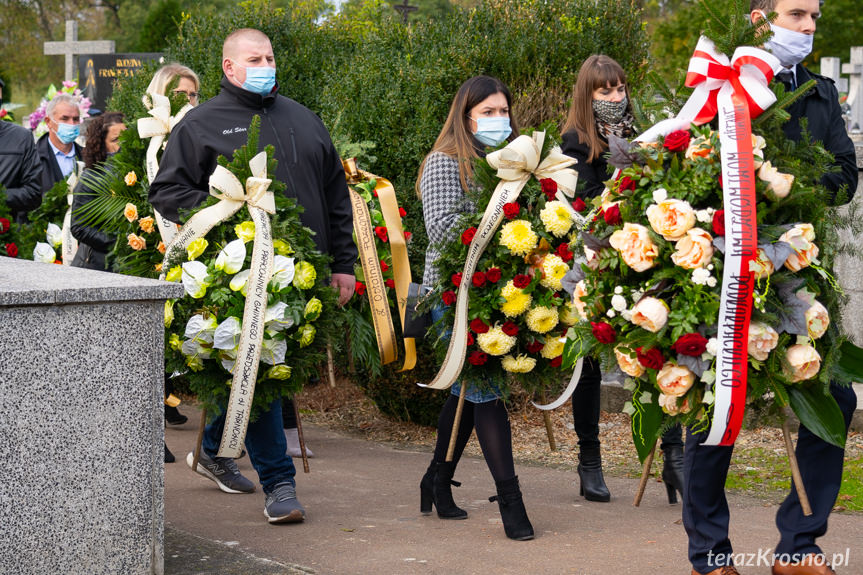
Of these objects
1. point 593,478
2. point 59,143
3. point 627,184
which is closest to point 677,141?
point 627,184

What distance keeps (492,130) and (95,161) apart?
3.11 meters

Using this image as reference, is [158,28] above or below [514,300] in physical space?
above

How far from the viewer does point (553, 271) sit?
189 inches

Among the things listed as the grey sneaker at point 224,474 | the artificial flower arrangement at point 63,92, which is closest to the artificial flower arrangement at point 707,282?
the grey sneaker at point 224,474

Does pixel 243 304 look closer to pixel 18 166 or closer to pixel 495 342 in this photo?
pixel 495 342

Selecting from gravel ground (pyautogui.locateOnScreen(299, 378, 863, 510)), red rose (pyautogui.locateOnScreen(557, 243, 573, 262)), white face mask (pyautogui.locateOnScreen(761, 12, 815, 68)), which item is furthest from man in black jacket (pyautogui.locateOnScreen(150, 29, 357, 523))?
white face mask (pyautogui.locateOnScreen(761, 12, 815, 68))

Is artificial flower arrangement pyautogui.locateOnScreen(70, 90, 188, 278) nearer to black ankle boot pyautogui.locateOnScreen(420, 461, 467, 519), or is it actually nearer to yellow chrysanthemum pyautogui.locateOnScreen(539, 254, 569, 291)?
black ankle boot pyautogui.locateOnScreen(420, 461, 467, 519)

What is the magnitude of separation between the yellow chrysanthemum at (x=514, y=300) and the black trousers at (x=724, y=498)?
1110 mm

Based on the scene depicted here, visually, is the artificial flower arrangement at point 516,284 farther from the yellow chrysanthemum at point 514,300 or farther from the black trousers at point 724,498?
the black trousers at point 724,498

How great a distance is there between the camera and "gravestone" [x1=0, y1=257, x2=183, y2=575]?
3605 millimetres

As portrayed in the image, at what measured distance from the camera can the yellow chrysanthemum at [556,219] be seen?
15.9ft

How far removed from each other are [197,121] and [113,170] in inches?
64.2

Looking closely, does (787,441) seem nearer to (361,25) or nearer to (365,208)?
(365,208)

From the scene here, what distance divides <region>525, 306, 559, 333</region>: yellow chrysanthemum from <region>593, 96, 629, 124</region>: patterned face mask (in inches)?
45.7
